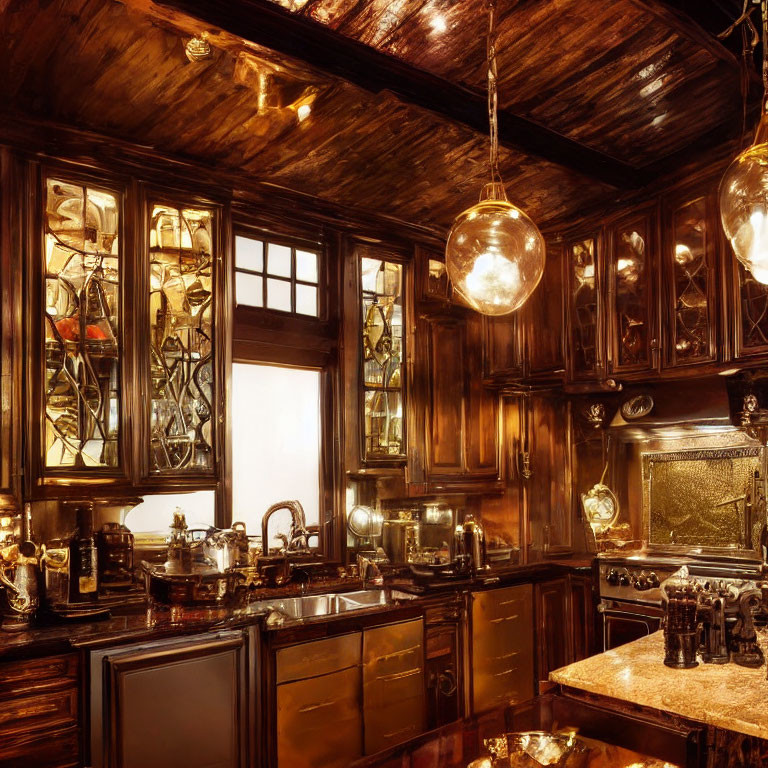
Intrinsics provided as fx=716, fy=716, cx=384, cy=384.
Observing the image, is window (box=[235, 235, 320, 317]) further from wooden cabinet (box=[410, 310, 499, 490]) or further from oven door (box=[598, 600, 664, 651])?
oven door (box=[598, 600, 664, 651])

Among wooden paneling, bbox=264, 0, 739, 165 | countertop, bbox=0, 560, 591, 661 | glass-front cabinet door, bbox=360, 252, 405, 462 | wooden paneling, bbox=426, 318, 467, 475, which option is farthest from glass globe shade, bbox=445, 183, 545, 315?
wooden paneling, bbox=426, 318, 467, 475

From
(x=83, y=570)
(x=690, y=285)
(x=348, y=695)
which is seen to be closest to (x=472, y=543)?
(x=348, y=695)

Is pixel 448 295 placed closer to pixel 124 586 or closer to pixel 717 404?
pixel 717 404

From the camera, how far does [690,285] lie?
169 inches

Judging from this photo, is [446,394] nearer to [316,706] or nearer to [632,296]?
[632,296]

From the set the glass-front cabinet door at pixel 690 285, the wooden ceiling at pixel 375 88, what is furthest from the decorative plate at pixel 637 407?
the wooden ceiling at pixel 375 88

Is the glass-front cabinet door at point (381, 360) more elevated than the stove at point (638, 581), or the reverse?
the glass-front cabinet door at point (381, 360)

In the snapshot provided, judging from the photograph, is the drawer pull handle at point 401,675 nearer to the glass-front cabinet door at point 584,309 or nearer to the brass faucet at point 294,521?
the brass faucet at point 294,521

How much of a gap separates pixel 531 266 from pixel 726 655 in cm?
143

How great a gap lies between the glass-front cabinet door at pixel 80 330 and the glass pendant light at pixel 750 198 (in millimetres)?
2955

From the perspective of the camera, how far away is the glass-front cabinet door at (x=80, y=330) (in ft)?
11.5

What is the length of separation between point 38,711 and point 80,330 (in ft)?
5.77

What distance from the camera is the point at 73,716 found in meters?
2.96

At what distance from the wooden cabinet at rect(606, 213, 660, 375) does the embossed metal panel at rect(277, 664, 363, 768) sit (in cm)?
255
